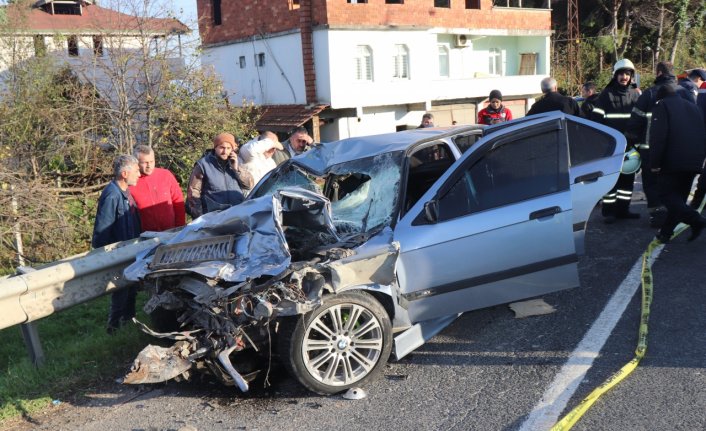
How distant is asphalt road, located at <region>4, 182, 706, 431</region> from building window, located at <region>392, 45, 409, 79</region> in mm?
21943

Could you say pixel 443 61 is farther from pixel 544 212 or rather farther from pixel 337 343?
pixel 337 343

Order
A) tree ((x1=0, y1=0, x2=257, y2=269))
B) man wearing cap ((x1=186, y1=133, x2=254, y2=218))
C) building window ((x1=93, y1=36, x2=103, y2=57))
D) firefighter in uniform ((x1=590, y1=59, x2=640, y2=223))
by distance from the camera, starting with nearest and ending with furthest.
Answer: man wearing cap ((x1=186, y1=133, x2=254, y2=218)) → firefighter in uniform ((x1=590, y1=59, x2=640, y2=223)) → tree ((x1=0, y1=0, x2=257, y2=269)) → building window ((x1=93, y1=36, x2=103, y2=57))

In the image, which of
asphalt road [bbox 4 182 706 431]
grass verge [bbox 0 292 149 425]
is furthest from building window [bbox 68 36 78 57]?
asphalt road [bbox 4 182 706 431]

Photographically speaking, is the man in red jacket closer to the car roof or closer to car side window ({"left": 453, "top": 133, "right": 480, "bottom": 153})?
the car roof

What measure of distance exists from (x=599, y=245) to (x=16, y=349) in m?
6.32

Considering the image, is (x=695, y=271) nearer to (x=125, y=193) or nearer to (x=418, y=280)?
(x=418, y=280)

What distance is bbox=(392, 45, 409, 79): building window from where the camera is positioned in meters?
26.1

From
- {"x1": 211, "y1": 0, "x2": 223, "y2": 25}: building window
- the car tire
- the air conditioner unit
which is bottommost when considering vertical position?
the car tire

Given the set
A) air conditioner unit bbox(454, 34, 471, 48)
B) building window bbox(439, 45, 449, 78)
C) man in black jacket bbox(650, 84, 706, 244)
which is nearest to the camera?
man in black jacket bbox(650, 84, 706, 244)

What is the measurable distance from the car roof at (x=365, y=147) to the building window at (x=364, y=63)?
19.6 meters

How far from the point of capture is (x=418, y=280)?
4492mm

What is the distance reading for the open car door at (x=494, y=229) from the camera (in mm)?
4527

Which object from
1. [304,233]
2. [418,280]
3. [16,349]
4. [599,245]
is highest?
[304,233]

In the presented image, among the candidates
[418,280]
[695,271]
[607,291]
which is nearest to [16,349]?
[418,280]
